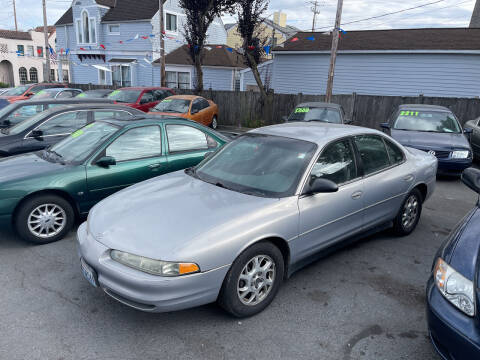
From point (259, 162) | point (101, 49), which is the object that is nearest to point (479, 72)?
point (259, 162)

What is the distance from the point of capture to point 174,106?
1337cm

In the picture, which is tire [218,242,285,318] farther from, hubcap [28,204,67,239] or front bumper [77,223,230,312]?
hubcap [28,204,67,239]

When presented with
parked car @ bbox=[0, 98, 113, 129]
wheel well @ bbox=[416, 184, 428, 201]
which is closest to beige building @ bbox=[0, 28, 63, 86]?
parked car @ bbox=[0, 98, 113, 129]

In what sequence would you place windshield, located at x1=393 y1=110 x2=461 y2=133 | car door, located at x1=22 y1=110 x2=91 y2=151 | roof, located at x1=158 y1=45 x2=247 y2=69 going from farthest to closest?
roof, located at x1=158 y1=45 x2=247 y2=69, windshield, located at x1=393 y1=110 x2=461 y2=133, car door, located at x1=22 y1=110 x2=91 y2=151

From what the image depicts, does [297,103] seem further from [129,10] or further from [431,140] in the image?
[129,10]

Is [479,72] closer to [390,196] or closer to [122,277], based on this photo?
[390,196]

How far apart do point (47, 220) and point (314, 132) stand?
3.48 m

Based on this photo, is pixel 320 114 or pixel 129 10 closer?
pixel 320 114

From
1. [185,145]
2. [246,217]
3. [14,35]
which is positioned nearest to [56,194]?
[185,145]

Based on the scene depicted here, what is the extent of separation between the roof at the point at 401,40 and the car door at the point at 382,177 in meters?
15.1

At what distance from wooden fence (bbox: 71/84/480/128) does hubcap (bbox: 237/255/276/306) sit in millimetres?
13111

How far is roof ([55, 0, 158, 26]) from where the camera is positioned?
26047 mm

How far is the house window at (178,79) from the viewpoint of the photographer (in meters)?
27.3

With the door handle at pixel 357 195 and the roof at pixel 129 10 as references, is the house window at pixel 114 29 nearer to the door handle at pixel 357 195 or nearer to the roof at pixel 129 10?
the roof at pixel 129 10
